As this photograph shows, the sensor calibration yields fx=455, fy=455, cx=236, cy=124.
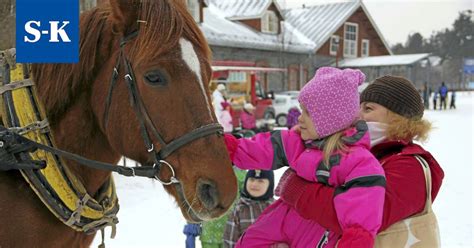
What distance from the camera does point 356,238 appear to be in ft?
4.76

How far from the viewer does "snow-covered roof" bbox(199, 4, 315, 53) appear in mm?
19266

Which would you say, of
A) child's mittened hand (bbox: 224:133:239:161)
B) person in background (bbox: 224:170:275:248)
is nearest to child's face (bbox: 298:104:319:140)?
child's mittened hand (bbox: 224:133:239:161)

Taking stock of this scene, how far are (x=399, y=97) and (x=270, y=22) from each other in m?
22.5

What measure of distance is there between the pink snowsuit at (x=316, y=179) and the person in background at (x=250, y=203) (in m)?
1.32

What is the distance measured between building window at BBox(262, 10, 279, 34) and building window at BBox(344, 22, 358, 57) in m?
5.25

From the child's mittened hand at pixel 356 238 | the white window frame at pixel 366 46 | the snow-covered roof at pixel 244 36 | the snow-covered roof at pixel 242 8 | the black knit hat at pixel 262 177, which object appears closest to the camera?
the child's mittened hand at pixel 356 238

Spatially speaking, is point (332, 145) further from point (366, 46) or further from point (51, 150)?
point (366, 46)

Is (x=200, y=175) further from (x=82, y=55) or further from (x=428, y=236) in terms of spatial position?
(x=428, y=236)

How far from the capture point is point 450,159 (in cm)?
979

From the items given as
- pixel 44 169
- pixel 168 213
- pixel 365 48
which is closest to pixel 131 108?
pixel 44 169

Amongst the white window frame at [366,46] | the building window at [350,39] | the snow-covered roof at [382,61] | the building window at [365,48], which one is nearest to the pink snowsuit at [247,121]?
the snow-covered roof at [382,61]

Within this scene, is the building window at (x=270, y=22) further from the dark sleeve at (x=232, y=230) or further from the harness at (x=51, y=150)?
the harness at (x=51, y=150)

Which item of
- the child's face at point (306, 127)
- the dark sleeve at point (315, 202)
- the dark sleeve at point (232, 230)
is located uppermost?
the child's face at point (306, 127)

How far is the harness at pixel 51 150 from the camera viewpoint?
165cm
